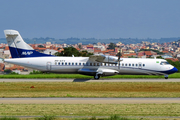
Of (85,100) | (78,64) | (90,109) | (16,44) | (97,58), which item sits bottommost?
(85,100)

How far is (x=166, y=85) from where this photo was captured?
36.5 meters

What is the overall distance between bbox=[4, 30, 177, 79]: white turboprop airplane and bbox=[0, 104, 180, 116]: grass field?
20.4 metres

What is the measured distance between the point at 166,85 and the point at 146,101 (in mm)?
13446

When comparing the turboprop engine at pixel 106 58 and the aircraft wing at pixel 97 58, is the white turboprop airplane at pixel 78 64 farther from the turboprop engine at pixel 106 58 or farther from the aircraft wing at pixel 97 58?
the turboprop engine at pixel 106 58

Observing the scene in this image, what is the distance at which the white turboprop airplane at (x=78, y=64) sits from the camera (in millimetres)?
42219

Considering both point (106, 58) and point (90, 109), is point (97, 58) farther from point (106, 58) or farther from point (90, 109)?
point (90, 109)

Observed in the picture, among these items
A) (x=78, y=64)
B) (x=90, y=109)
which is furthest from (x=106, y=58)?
(x=90, y=109)

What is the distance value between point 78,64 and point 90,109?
22.3 m

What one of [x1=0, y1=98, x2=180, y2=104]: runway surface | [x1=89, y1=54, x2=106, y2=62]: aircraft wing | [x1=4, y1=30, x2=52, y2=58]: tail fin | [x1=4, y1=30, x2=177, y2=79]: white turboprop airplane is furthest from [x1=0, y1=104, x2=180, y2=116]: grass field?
[x1=4, y1=30, x2=52, y2=58]: tail fin

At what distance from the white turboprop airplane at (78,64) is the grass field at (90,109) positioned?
2043cm

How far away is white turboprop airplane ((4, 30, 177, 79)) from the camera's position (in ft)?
139

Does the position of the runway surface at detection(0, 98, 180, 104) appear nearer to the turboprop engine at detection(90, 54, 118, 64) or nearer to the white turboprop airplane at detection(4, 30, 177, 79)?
the turboprop engine at detection(90, 54, 118, 64)

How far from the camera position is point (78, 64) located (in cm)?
4253

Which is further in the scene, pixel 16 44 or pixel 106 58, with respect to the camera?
pixel 16 44
